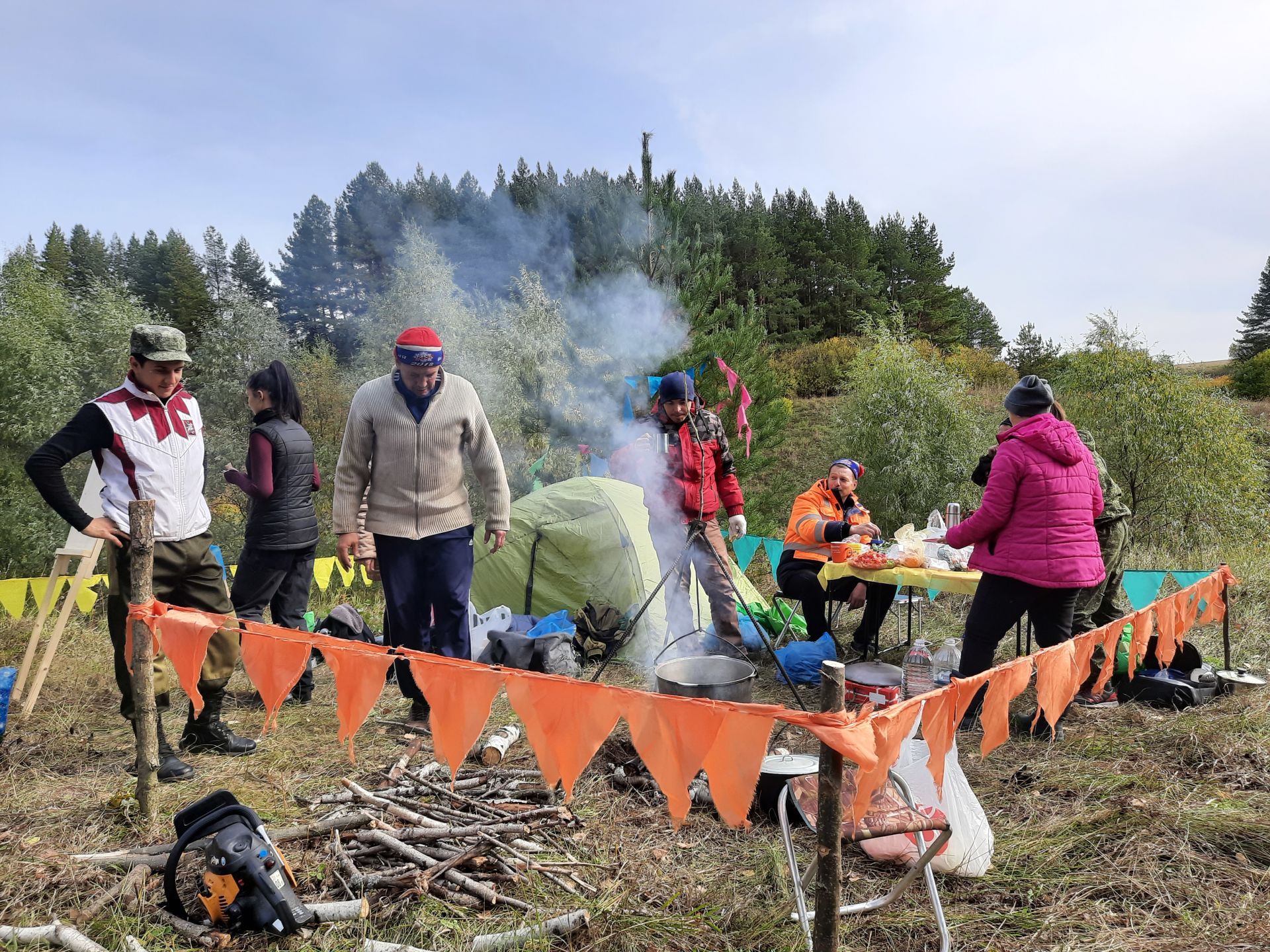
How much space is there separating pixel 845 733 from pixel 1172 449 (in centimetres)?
1150

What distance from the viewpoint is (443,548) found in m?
3.62

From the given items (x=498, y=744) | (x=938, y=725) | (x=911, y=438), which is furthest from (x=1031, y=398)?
(x=911, y=438)

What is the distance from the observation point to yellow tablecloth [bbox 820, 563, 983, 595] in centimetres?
395

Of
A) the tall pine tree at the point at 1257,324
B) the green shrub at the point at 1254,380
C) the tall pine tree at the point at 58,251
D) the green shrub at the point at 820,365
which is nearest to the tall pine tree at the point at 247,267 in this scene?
the tall pine tree at the point at 58,251

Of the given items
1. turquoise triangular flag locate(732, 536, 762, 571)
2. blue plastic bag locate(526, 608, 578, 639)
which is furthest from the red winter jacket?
turquoise triangular flag locate(732, 536, 762, 571)

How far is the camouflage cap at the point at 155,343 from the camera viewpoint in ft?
9.68

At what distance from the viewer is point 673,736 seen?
185 centimetres

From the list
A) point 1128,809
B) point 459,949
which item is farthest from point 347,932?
point 1128,809

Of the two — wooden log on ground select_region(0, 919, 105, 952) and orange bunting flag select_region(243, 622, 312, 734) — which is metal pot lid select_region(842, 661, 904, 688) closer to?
orange bunting flag select_region(243, 622, 312, 734)

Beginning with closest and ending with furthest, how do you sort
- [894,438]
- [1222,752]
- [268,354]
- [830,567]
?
[1222,752]
[830,567]
[894,438]
[268,354]

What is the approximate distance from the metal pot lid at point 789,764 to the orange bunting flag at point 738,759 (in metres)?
1.03

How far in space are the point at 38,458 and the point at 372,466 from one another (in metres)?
1.31

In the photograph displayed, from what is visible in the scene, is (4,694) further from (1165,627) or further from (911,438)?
(911,438)

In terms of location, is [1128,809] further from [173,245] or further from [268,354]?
[173,245]
